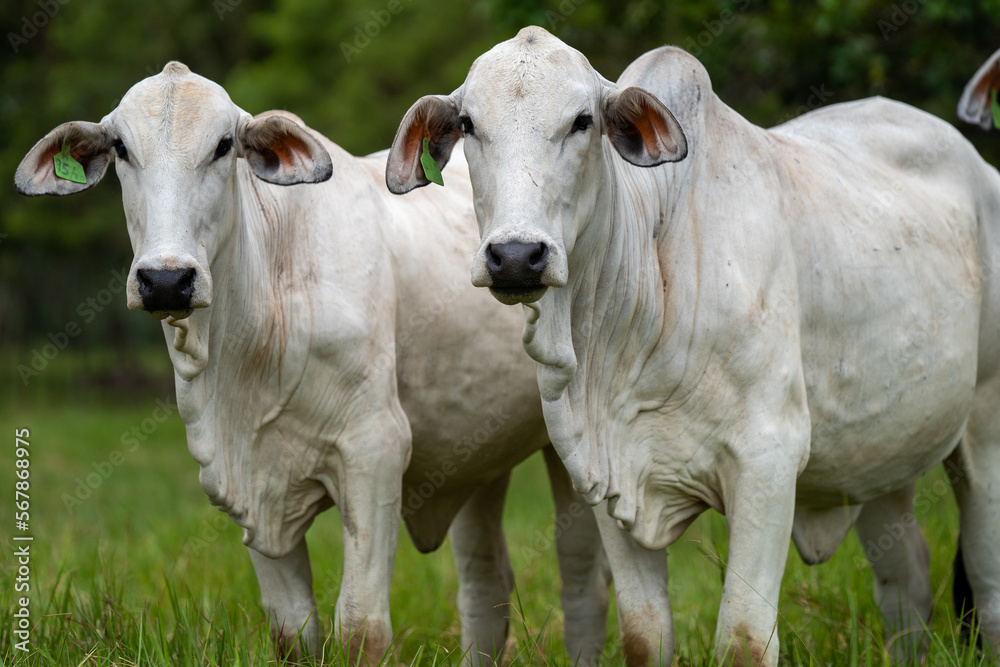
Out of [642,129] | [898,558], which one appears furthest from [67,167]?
[898,558]

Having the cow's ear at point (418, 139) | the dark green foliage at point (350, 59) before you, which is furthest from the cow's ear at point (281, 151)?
the dark green foliage at point (350, 59)

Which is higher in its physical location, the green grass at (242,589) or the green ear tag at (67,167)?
the green ear tag at (67,167)

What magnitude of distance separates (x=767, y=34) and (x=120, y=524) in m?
5.23

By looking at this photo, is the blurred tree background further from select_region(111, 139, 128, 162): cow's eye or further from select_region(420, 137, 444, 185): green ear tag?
select_region(111, 139, 128, 162): cow's eye

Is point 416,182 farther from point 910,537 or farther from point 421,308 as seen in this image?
point 910,537

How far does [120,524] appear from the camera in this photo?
320 inches

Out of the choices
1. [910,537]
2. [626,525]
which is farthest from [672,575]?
[626,525]

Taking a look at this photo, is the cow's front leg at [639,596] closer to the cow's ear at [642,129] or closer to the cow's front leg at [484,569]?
the cow's ear at [642,129]

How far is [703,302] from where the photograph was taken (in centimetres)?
357

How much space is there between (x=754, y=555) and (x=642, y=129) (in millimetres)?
1274

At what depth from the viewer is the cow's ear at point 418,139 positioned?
11.5 feet

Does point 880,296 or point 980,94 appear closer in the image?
point 880,296

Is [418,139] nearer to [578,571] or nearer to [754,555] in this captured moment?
[754,555]

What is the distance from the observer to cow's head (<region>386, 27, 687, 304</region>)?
121 inches
